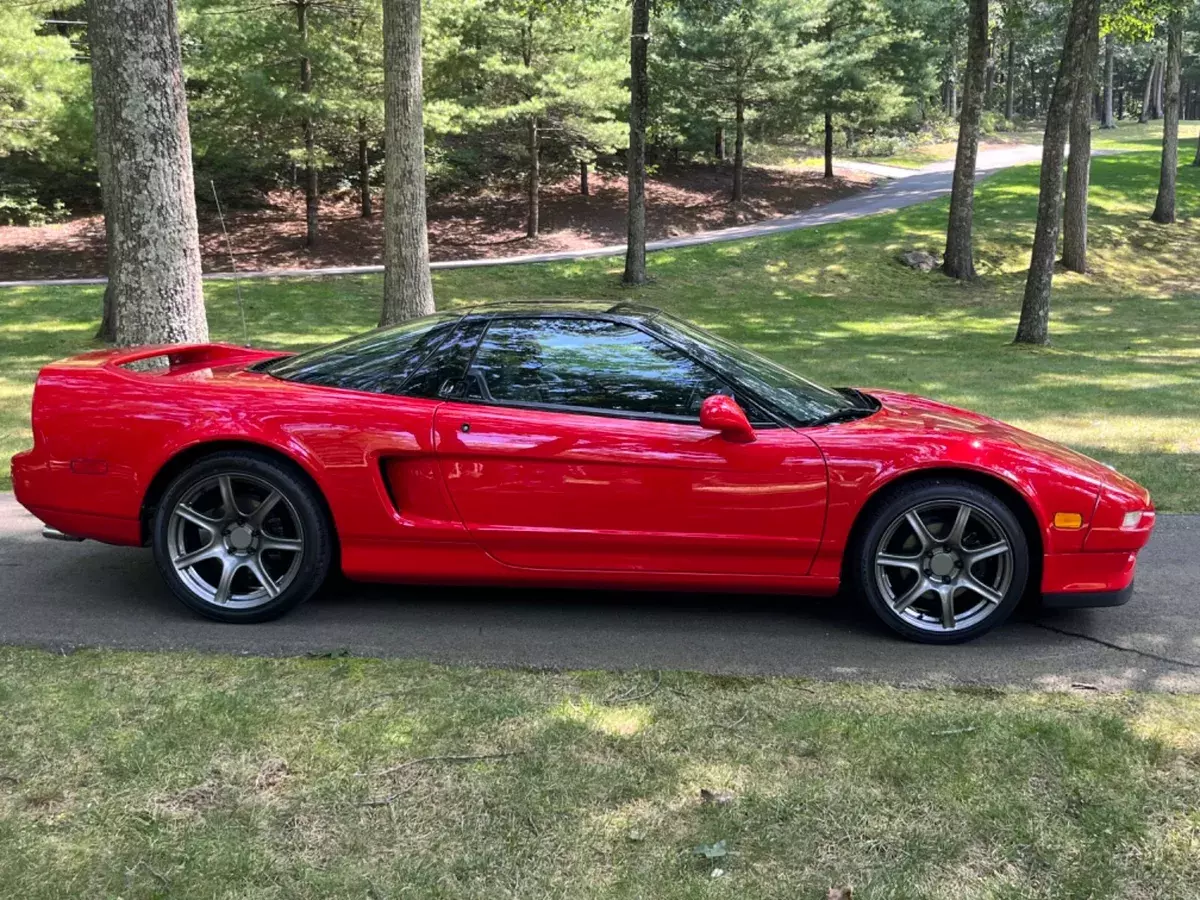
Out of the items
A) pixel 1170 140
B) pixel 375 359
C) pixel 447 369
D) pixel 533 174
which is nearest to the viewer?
pixel 447 369

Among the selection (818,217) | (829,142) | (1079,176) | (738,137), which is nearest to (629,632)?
(1079,176)

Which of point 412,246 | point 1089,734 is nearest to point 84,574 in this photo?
point 1089,734

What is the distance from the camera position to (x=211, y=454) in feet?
13.3

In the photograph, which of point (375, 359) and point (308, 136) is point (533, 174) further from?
point (375, 359)

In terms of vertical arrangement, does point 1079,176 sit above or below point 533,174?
below

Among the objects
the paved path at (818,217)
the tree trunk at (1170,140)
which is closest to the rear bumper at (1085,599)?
the paved path at (818,217)

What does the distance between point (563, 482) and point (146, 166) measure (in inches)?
180

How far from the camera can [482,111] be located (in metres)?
23.6

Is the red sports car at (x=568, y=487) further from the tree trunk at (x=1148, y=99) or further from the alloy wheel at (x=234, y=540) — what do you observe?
the tree trunk at (x=1148, y=99)

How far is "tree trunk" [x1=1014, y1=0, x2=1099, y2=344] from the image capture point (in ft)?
44.2

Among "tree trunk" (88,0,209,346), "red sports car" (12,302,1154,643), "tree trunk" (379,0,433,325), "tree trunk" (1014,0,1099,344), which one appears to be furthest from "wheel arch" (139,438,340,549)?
"tree trunk" (1014,0,1099,344)

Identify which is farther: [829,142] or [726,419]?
[829,142]

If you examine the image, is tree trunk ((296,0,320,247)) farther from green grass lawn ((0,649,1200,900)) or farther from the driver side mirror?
green grass lawn ((0,649,1200,900))

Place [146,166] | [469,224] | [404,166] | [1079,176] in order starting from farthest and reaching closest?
[469,224], [1079,176], [404,166], [146,166]
